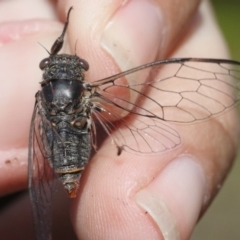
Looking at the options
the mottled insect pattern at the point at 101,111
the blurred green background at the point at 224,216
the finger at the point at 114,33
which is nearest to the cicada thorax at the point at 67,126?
the mottled insect pattern at the point at 101,111

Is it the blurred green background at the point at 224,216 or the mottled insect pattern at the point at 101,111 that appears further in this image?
the blurred green background at the point at 224,216

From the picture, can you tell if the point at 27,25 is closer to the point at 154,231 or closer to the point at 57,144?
the point at 57,144

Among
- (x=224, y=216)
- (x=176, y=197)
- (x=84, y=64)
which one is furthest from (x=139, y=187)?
(x=224, y=216)

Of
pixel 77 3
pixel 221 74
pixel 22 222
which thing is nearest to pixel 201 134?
pixel 221 74

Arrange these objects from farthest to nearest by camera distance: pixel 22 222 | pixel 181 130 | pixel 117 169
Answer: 1. pixel 22 222
2. pixel 181 130
3. pixel 117 169

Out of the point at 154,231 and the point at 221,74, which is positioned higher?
the point at 221,74

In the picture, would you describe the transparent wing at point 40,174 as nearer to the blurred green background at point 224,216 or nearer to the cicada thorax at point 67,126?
the cicada thorax at point 67,126
